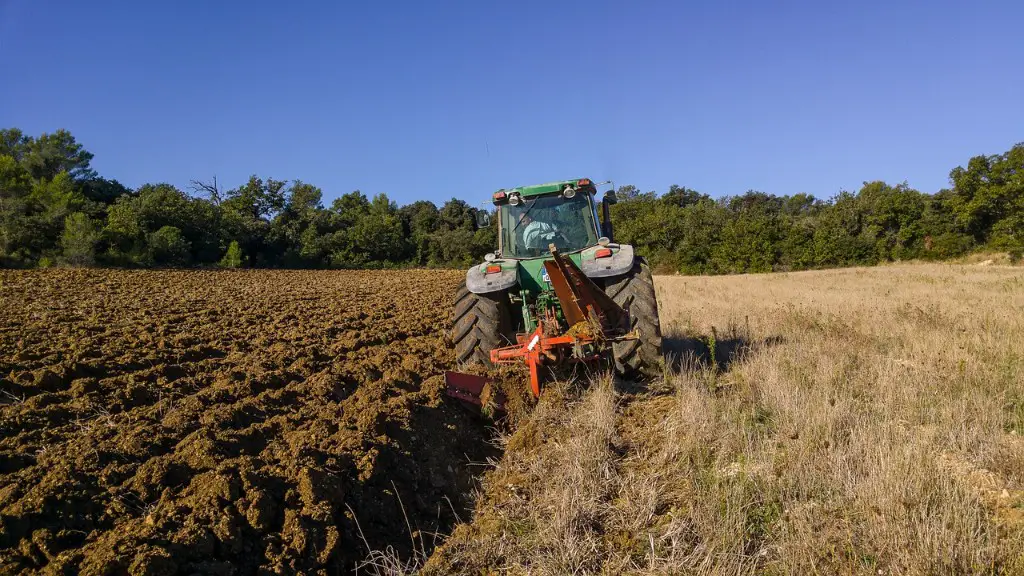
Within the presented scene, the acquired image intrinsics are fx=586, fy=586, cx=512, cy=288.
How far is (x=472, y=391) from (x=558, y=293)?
1.09 meters

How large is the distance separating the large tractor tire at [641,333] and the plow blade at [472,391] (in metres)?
1.05

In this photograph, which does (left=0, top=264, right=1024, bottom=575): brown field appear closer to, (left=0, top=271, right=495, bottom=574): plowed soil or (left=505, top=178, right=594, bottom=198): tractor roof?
(left=0, top=271, right=495, bottom=574): plowed soil

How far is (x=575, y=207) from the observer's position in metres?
6.07

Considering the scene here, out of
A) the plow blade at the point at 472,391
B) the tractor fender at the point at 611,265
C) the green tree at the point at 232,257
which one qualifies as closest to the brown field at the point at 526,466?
the plow blade at the point at 472,391

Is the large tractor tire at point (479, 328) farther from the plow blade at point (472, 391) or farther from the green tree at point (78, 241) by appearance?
the green tree at point (78, 241)

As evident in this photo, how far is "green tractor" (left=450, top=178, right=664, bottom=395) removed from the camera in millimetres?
4441

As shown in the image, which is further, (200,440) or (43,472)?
(200,440)

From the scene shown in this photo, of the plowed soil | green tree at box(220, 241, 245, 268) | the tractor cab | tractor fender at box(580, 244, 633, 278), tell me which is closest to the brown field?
the plowed soil

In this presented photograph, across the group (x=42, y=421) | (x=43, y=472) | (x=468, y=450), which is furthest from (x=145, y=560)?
(x=42, y=421)

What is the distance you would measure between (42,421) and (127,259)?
2509 cm

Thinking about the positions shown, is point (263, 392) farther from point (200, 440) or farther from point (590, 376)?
point (590, 376)

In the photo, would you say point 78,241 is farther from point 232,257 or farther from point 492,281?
point 492,281

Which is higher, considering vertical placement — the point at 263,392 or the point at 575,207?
the point at 575,207

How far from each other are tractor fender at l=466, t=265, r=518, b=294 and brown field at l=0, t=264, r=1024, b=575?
0.99 m
